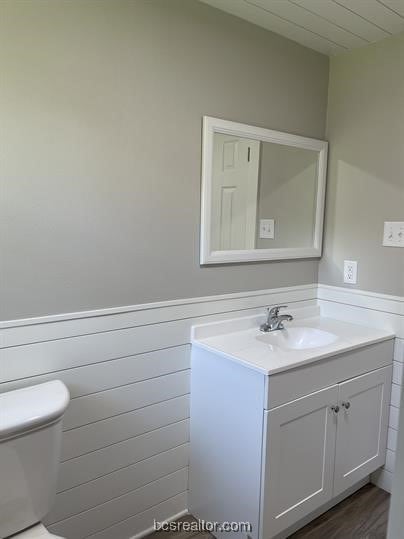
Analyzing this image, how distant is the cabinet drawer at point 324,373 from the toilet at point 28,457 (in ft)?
2.42

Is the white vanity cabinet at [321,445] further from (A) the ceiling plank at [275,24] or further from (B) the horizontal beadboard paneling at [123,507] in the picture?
(A) the ceiling plank at [275,24]

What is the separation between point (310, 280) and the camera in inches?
88.4

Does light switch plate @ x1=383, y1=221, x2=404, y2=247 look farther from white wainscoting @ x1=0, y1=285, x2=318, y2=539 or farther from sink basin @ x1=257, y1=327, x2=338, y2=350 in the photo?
white wainscoting @ x1=0, y1=285, x2=318, y2=539

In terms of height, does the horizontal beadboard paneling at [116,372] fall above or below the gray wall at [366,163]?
below

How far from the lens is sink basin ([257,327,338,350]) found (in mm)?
1911

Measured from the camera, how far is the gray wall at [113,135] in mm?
1278

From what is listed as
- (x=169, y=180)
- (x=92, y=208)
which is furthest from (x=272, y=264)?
(x=92, y=208)

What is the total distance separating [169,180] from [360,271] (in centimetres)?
114

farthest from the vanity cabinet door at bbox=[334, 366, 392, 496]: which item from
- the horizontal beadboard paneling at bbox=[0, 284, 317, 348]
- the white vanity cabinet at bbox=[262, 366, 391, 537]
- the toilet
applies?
the toilet

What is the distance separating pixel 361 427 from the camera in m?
1.85

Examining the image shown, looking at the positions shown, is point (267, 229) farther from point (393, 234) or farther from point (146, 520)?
point (146, 520)

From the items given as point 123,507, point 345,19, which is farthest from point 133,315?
point 345,19

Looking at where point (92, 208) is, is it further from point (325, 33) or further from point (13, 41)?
point (325, 33)

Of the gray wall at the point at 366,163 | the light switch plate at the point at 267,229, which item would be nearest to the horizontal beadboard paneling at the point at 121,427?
the light switch plate at the point at 267,229
